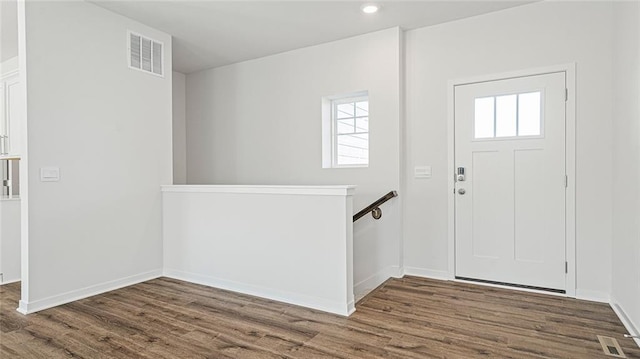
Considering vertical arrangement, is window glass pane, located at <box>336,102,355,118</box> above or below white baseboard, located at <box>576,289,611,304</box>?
above

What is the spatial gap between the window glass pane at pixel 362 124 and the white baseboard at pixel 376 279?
161cm

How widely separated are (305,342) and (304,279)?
0.71 meters

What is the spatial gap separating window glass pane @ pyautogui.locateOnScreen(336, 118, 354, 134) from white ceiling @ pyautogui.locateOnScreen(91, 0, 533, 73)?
3.10 ft

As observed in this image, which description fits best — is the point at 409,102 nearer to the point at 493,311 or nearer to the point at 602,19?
the point at 602,19

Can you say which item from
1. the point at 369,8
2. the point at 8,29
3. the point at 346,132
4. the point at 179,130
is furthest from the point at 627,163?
the point at 8,29

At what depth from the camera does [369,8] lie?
134 inches

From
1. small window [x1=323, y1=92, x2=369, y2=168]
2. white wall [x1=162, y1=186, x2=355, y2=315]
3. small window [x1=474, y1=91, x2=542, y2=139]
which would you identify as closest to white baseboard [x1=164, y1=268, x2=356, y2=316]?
white wall [x1=162, y1=186, x2=355, y2=315]

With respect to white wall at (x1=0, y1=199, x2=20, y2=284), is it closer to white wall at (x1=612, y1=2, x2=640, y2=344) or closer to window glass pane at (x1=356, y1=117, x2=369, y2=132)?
window glass pane at (x1=356, y1=117, x2=369, y2=132)

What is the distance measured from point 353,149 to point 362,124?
0.31 m

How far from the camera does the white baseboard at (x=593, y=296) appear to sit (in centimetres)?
306

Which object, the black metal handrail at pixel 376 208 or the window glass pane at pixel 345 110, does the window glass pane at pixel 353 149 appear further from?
the black metal handrail at pixel 376 208

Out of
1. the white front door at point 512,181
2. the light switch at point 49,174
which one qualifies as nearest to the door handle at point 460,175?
the white front door at point 512,181

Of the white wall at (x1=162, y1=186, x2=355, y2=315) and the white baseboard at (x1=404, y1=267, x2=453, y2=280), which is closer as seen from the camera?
the white wall at (x1=162, y1=186, x2=355, y2=315)

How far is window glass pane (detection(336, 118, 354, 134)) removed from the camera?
445 centimetres
